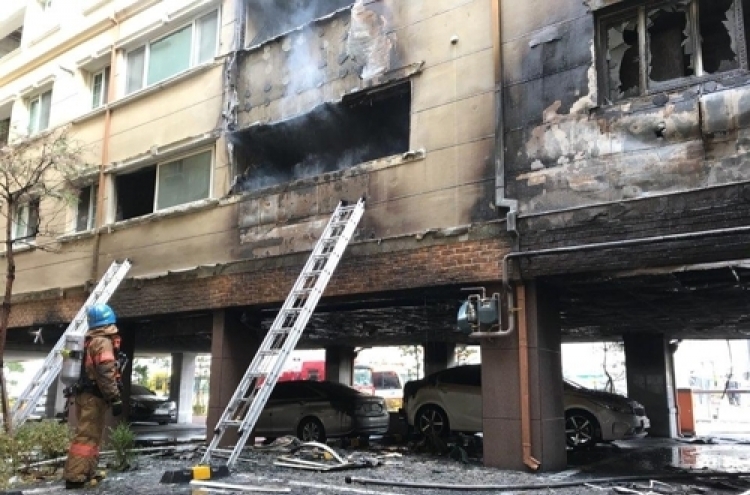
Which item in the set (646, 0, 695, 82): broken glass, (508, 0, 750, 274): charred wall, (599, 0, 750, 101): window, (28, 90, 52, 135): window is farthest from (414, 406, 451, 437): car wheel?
(28, 90, 52, 135): window

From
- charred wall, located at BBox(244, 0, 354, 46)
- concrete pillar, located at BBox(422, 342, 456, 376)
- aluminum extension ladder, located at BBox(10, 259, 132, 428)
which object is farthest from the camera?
concrete pillar, located at BBox(422, 342, 456, 376)

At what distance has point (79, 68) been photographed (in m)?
16.3

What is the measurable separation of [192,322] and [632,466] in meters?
8.94

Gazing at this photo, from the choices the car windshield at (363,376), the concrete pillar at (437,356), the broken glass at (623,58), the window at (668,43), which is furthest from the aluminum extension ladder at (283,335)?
the car windshield at (363,376)

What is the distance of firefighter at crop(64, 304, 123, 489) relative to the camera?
288 inches

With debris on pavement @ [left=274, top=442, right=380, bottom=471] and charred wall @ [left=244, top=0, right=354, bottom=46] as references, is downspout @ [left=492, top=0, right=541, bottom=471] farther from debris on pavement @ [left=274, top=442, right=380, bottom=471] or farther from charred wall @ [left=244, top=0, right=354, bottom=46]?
charred wall @ [left=244, top=0, right=354, bottom=46]

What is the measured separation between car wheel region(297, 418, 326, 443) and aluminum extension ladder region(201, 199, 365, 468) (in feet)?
11.9

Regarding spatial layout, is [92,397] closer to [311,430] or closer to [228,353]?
[228,353]

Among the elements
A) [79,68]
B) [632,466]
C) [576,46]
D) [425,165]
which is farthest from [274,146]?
[632,466]

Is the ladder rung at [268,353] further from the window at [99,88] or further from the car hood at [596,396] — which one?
the window at [99,88]

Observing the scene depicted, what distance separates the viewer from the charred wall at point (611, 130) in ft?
24.7

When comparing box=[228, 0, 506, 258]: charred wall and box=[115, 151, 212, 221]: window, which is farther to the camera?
box=[115, 151, 212, 221]: window

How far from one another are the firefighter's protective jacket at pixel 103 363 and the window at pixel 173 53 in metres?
7.48

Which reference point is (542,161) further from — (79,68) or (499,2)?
(79,68)
